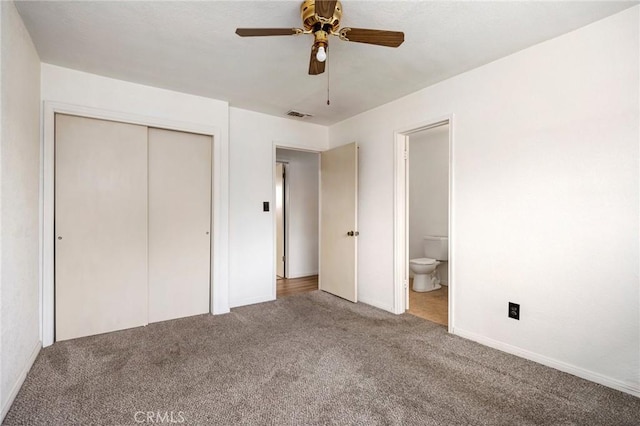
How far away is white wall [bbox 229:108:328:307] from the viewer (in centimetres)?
363

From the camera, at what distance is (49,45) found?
7.50 feet

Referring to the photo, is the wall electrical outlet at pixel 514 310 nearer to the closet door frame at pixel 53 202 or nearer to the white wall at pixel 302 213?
the closet door frame at pixel 53 202

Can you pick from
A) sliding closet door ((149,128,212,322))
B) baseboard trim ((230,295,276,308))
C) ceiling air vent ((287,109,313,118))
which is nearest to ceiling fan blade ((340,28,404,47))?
ceiling air vent ((287,109,313,118))

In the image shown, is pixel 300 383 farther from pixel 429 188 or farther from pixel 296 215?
pixel 429 188

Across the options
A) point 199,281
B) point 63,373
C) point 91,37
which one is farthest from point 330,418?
point 91,37

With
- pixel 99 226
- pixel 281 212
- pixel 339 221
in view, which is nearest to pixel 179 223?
pixel 99 226

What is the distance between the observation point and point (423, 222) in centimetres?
505

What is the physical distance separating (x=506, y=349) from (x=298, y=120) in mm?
3326

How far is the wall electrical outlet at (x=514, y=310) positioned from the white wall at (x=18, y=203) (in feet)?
10.7

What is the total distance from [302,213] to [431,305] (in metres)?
2.59

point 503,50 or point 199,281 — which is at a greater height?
point 503,50

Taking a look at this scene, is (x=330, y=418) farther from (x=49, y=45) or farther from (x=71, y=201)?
(x=49, y=45)

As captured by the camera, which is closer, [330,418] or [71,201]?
[330,418]

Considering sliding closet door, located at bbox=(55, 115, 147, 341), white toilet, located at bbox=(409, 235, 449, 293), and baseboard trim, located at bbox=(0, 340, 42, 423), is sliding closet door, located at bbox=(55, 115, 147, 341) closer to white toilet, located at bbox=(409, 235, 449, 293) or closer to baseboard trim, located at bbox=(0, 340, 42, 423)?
baseboard trim, located at bbox=(0, 340, 42, 423)
